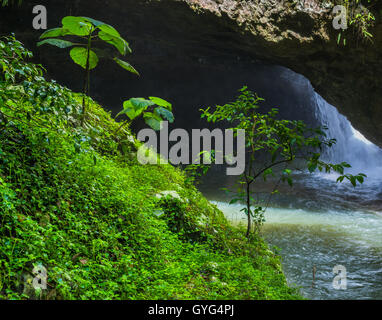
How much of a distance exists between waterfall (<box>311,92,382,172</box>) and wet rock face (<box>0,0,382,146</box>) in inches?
233

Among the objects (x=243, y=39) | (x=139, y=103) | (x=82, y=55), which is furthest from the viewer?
(x=243, y=39)

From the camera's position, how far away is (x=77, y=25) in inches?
108

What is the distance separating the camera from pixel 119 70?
42.8 feet

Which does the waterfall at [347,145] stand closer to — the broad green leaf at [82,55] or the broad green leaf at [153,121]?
the broad green leaf at [153,121]

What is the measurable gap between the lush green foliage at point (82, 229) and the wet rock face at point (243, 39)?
565cm

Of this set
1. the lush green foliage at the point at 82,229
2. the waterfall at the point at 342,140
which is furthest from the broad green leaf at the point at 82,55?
the waterfall at the point at 342,140

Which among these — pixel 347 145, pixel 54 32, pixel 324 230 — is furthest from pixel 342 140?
pixel 54 32

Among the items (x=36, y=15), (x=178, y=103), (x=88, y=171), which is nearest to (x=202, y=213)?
(x=88, y=171)

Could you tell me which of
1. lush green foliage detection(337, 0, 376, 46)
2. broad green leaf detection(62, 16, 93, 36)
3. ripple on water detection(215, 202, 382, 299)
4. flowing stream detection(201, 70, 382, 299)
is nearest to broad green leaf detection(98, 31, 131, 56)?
broad green leaf detection(62, 16, 93, 36)

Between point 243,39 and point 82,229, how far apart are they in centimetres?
722

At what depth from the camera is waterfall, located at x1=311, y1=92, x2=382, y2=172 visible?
15.0 meters

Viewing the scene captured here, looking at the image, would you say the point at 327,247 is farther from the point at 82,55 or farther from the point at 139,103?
the point at 82,55

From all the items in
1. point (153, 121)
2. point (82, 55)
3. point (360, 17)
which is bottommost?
point (153, 121)

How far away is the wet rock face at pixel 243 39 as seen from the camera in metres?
6.74
